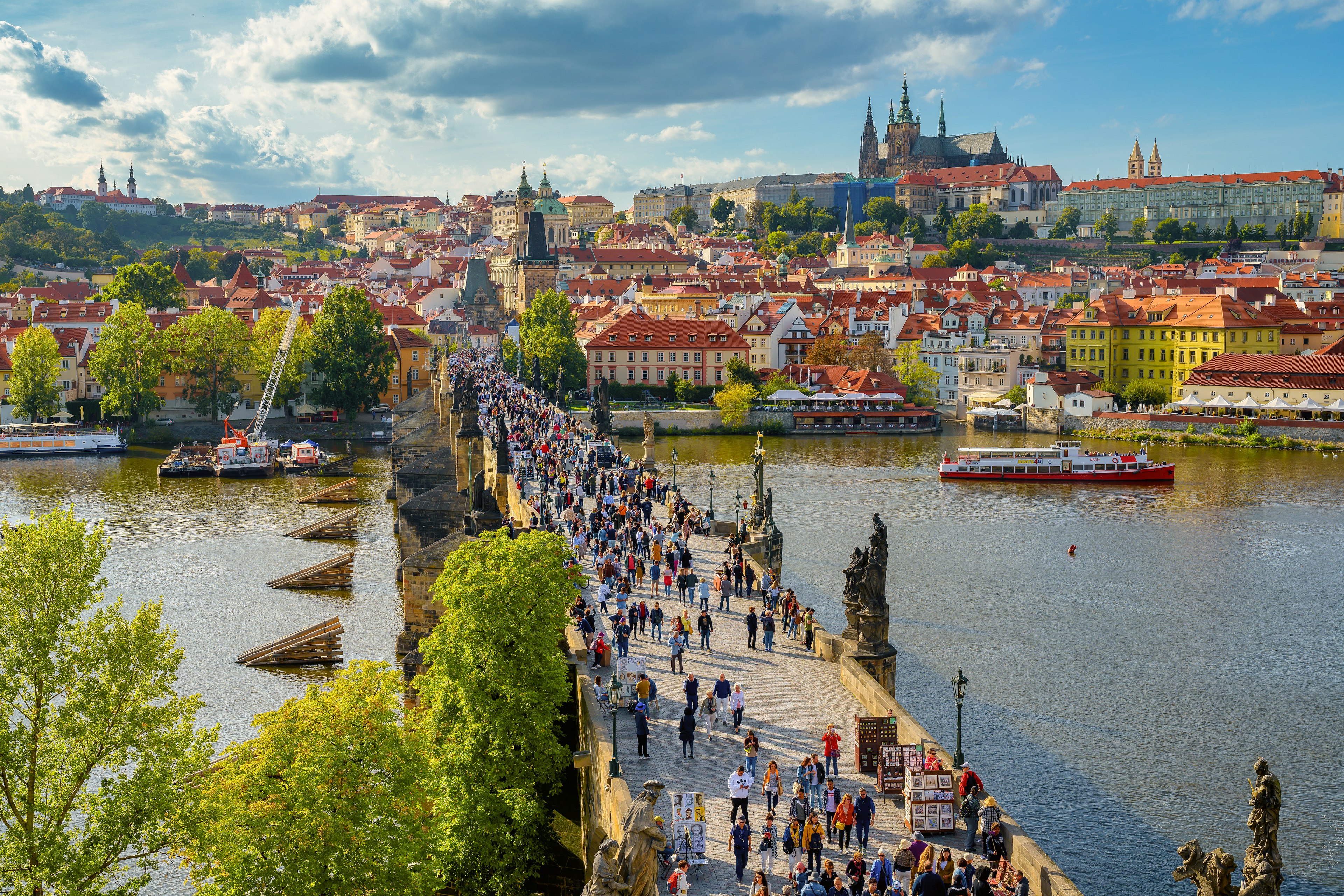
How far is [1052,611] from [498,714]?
2084cm

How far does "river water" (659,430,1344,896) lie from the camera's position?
68.9 feet

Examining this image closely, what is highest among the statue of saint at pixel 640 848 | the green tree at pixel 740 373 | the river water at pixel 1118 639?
the green tree at pixel 740 373

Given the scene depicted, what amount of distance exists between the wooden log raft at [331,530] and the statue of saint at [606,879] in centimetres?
3432

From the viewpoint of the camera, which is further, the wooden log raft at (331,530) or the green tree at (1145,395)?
the green tree at (1145,395)

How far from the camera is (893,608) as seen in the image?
33.6 meters

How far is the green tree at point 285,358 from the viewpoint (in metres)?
74.6

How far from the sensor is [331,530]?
1697 inches

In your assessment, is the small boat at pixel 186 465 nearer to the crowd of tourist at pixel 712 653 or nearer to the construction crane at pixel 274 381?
the construction crane at pixel 274 381

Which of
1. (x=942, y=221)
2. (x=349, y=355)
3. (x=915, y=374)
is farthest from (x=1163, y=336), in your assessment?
(x=942, y=221)

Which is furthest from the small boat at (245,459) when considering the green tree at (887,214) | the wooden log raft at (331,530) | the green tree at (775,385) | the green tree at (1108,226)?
the green tree at (1108,226)

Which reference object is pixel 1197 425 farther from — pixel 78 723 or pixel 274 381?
pixel 78 723

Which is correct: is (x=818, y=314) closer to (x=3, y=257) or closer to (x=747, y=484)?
(x=747, y=484)

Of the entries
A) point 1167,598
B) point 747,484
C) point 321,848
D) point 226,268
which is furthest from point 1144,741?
point 226,268

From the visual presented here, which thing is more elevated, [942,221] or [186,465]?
[942,221]
